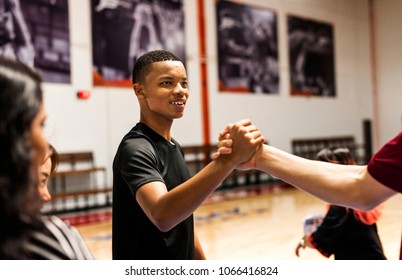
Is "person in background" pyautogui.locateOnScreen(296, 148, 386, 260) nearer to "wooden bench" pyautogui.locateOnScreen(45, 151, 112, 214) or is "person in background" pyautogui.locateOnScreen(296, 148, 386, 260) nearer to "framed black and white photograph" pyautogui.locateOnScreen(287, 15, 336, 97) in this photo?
"wooden bench" pyautogui.locateOnScreen(45, 151, 112, 214)

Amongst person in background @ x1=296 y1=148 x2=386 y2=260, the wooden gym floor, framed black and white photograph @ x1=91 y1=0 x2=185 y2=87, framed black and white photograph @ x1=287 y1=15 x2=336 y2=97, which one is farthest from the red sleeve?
framed black and white photograph @ x1=287 y1=15 x2=336 y2=97

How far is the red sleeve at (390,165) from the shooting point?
1191mm

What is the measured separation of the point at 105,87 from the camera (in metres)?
7.47

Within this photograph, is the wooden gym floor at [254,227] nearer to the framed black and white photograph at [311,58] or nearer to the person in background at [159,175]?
the person in background at [159,175]

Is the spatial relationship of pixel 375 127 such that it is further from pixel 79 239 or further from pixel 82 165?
pixel 79 239

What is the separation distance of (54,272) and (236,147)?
69 centimetres

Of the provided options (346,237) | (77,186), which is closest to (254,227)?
(77,186)

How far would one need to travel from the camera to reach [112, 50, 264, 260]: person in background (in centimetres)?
143

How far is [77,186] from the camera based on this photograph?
23.8ft

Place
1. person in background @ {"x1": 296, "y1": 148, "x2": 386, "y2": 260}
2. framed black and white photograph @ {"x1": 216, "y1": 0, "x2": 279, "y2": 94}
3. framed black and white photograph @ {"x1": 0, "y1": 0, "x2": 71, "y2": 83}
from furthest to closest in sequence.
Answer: framed black and white photograph @ {"x1": 216, "y1": 0, "x2": 279, "y2": 94}, framed black and white photograph @ {"x1": 0, "y1": 0, "x2": 71, "y2": 83}, person in background @ {"x1": 296, "y1": 148, "x2": 386, "y2": 260}

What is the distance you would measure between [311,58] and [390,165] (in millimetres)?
8888

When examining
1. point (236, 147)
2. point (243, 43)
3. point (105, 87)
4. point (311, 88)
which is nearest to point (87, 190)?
point (105, 87)

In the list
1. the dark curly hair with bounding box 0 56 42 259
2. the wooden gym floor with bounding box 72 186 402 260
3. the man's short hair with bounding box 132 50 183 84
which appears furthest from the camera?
the wooden gym floor with bounding box 72 186 402 260

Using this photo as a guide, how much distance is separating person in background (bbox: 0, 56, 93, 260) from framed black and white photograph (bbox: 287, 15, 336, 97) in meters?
9.09
